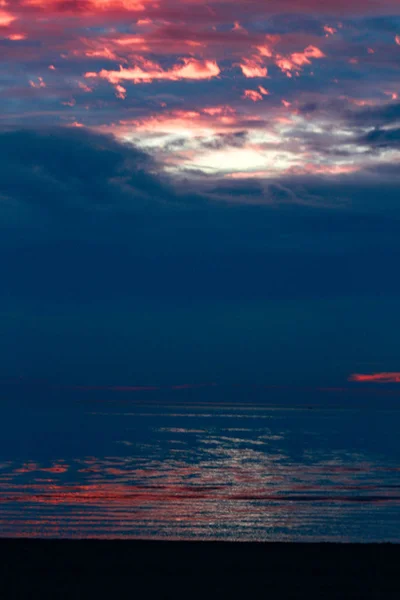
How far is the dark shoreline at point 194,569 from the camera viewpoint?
51.7 ft

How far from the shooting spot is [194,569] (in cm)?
1816

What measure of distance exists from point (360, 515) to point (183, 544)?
399 inches

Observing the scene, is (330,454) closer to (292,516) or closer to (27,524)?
(292,516)

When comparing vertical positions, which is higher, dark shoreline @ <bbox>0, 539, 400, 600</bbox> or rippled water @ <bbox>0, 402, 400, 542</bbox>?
dark shoreline @ <bbox>0, 539, 400, 600</bbox>

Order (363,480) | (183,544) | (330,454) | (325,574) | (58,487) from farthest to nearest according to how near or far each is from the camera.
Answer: (330,454), (363,480), (58,487), (183,544), (325,574)

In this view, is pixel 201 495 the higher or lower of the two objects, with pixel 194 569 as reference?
lower

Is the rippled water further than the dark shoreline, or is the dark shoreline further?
the rippled water

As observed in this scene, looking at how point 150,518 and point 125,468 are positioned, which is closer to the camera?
point 150,518

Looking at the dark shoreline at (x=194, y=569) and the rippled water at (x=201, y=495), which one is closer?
the dark shoreline at (x=194, y=569)

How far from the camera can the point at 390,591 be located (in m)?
16.1

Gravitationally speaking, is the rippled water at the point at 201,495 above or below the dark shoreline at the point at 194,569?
below

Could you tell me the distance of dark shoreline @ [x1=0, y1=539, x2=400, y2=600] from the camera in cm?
1575

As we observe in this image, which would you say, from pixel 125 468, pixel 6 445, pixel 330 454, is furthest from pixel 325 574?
pixel 6 445

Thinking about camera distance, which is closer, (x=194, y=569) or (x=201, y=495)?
(x=194, y=569)
